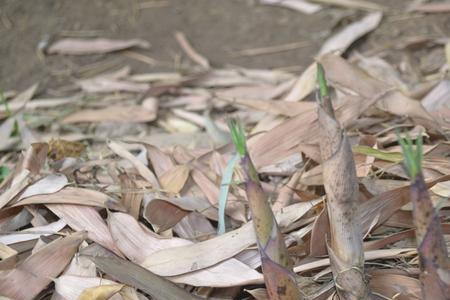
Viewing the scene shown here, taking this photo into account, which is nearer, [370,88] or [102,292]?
[102,292]

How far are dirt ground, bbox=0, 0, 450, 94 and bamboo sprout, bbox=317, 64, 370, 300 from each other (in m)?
1.37

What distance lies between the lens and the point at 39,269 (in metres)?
1.18

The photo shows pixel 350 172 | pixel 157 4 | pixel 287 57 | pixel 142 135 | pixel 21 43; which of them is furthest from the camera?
pixel 157 4

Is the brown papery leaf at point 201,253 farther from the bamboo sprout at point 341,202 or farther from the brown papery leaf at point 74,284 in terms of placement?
the bamboo sprout at point 341,202

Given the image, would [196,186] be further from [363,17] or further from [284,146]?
[363,17]

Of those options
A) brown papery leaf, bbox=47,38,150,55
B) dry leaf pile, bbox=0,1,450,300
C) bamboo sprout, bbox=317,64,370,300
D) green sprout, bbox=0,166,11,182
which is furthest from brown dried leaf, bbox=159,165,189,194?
brown papery leaf, bbox=47,38,150,55

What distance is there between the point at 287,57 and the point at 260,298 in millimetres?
1404

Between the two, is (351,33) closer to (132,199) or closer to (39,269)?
(132,199)

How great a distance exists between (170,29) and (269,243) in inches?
69.9

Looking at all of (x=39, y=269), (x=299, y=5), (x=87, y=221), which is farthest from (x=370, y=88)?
(x=299, y=5)

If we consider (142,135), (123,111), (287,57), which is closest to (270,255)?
(142,135)

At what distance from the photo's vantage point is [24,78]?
93.9 inches

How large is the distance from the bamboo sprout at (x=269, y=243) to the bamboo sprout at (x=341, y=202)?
66 mm

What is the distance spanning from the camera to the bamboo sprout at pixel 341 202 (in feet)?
2.93
